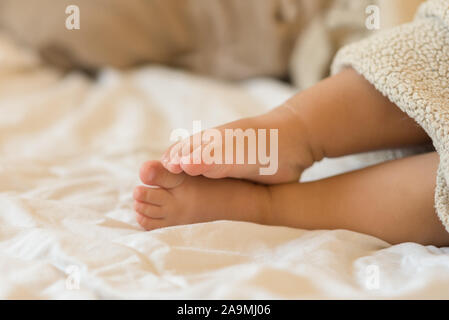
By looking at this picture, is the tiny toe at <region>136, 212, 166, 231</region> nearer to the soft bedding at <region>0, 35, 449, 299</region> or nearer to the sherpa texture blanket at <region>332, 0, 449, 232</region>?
the soft bedding at <region>0, 35, 449, 299</region>

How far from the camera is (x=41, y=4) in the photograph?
130 cm

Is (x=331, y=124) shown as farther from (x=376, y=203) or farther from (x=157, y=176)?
(x=157, y=176)

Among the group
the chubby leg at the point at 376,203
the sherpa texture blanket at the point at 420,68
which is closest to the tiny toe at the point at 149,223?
the chubby leg at the point at 376,203

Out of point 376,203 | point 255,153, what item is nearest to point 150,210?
point 255,153

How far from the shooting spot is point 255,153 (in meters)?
0.59

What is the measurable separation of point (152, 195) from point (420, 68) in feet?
1.06

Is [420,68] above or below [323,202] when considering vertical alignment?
above

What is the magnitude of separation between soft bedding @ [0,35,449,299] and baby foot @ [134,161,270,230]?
0.03m

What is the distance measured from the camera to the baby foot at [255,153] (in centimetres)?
57

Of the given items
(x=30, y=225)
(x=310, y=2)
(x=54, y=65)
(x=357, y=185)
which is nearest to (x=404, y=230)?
(x=357, y=185)

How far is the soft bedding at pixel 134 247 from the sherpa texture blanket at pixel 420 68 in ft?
0.36

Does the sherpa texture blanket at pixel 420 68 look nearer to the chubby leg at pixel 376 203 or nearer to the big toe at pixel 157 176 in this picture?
the chubby leg at pixel 376 203
